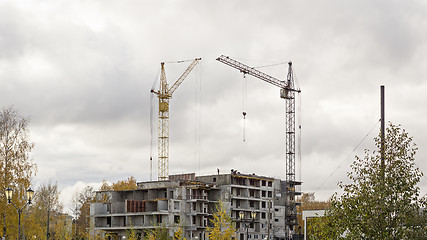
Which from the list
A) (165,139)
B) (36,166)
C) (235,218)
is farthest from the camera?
(165,139)

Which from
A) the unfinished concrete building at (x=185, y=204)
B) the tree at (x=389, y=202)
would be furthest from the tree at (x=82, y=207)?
the tree at (x=389, y=202)

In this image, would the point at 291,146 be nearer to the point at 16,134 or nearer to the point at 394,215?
the point at 16,134

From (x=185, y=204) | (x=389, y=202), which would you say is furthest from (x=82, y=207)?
(x=389, y=202)

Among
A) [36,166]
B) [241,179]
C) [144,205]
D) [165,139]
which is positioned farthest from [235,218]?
[36,166]

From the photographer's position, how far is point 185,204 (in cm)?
13525

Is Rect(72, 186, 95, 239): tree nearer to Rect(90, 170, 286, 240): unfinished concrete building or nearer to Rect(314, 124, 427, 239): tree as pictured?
Rect(90, 170, 286, 240): unfinished concrete building

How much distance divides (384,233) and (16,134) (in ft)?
194

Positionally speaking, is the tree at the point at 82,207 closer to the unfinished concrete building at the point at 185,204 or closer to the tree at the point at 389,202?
the unfinished concrete building at the point at 185,204

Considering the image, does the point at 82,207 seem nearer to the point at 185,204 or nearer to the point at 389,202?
the point at 185,204

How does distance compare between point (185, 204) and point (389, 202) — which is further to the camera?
point (185, 204)

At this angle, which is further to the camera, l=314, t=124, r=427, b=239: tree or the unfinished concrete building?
the unfinished concrete building

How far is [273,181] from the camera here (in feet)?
531

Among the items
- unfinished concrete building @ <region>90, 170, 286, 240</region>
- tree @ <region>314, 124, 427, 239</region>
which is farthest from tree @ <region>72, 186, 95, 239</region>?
tree @ <region>314, 124, 427, 239</region>

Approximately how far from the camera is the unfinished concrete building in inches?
5236
